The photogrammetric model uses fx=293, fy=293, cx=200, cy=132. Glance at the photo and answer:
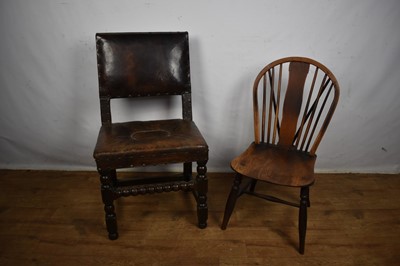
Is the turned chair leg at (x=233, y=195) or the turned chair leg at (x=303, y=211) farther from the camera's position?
the turned chair leg at (x=233, y=195)

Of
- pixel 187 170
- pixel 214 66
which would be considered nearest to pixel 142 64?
pixel 214 66

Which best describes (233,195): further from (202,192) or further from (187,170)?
(187,170)

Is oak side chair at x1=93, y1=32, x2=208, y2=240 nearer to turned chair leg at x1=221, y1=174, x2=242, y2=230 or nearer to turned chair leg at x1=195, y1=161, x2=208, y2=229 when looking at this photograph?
turned chair leg at x1=195, y1=161, x2=208, y2=229

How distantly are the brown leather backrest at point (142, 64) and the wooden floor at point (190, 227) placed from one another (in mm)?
800

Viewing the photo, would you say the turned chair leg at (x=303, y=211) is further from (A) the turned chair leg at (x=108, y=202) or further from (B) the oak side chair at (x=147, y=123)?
(A) the turned chair leg at (x=108, y=202)

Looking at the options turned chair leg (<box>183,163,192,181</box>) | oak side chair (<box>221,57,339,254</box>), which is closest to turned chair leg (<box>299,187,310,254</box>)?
oak side chair (<box>221,57,339,254</box>)

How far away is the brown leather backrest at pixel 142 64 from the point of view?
5.86 feet

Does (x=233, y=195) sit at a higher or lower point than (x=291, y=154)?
lower

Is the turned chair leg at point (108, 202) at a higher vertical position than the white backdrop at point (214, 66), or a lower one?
lower

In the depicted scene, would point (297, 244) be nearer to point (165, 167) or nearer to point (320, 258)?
point (320, 258)

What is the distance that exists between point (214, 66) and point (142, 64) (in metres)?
0.54

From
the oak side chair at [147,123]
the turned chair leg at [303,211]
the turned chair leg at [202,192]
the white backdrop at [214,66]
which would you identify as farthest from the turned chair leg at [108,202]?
the turned chair leg at [303,211]

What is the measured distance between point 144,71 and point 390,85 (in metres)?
1.80

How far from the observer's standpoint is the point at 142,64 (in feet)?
6.04
